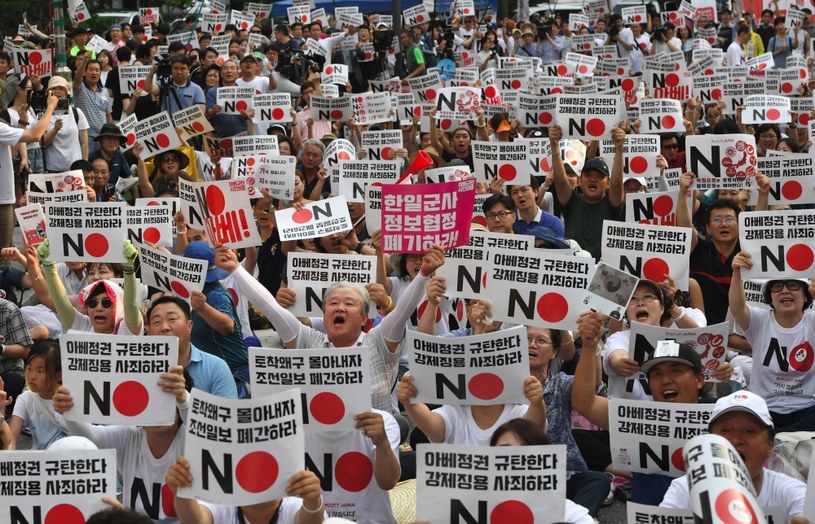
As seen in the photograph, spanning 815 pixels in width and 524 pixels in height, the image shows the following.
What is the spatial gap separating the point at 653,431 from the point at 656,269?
272 cm

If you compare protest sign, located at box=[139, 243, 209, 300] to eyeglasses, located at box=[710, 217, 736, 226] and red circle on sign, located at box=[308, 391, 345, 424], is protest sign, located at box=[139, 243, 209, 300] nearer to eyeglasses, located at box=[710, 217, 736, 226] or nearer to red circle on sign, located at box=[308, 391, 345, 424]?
red circle on sign, located at box=[308, 391, 345, 424]

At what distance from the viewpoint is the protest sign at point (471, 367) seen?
20.7 ft

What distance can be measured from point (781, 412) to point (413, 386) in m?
2.71

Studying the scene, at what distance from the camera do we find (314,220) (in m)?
10.1

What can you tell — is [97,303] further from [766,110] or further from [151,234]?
[766,110]

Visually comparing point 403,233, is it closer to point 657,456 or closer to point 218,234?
point 218,234

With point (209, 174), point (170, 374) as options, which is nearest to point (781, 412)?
point (170, 374)

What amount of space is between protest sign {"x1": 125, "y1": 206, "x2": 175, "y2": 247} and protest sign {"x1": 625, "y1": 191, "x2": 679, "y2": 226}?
11.8 ft

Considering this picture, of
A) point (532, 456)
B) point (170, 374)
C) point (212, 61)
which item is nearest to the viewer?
point (532, 456)

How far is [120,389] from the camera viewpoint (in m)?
6.09

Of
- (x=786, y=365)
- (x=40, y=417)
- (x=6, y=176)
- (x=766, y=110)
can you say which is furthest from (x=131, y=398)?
(x=766, y=110)

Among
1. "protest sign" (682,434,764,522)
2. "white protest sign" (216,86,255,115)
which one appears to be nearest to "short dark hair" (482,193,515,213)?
"protest sign" (682,434,764,522)

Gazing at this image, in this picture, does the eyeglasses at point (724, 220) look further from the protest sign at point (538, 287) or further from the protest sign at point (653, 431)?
the protest sign at point (653, 431)

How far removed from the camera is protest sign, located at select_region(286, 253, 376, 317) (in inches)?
343
